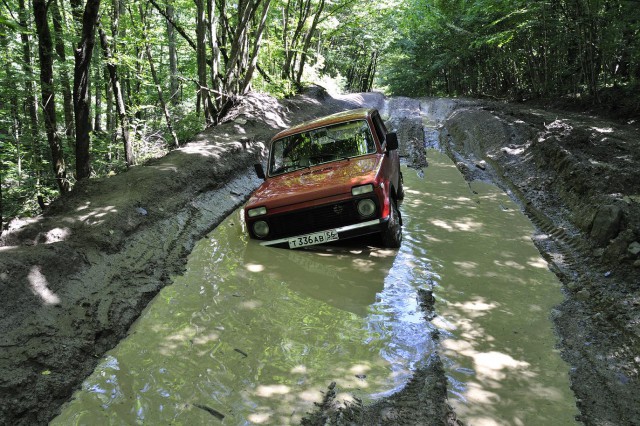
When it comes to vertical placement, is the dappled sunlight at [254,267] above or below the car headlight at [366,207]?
below

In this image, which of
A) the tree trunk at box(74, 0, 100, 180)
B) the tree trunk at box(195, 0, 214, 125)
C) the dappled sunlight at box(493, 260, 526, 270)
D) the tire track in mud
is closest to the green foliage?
the dappled sunlight at box(493, 260, 526, 270)

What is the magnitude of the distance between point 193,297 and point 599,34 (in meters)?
14.3

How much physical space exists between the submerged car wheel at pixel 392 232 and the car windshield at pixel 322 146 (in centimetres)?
109

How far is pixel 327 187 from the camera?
534 centimetres

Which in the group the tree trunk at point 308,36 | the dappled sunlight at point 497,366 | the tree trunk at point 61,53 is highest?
the tree trunk at point 308,36

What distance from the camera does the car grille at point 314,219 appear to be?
5.33 meters

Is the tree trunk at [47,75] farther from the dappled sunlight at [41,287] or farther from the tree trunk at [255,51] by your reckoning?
the tree trunk at [255,51]

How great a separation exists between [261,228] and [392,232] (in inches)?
67.6

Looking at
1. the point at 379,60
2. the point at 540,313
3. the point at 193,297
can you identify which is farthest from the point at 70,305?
the point at 379,60

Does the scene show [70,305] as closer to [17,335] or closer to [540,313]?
[17,335]

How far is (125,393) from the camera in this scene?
3223mm

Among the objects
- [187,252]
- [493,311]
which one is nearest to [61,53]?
[187,252]

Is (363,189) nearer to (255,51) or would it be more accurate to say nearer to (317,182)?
(317,182)

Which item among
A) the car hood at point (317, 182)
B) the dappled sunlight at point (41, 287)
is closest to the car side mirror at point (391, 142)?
the car hood at point (317, 182)
